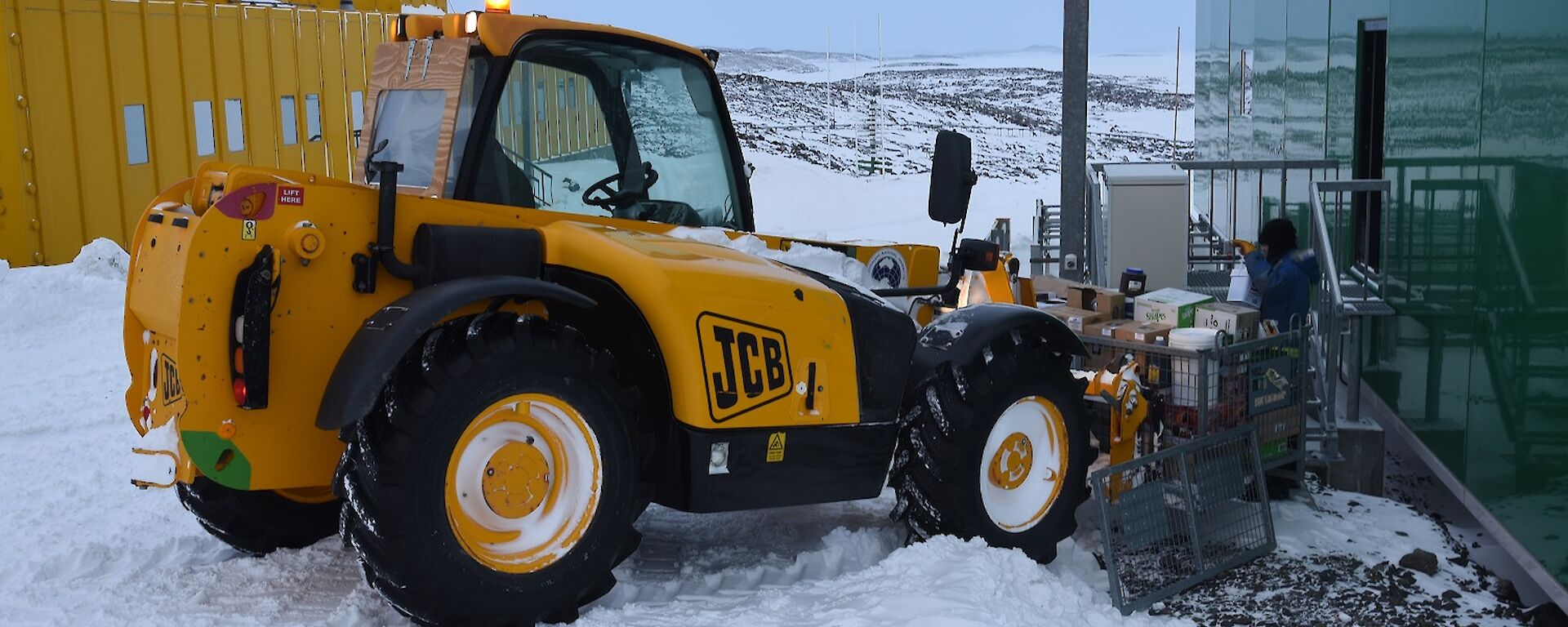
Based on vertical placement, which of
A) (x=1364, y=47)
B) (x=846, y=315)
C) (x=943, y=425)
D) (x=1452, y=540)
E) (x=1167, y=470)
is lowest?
(x=1452, y=540)

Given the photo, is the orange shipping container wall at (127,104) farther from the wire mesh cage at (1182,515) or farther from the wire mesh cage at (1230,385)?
the wire mesh cage at (1182,515)

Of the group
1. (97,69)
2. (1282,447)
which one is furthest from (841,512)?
(97,69)

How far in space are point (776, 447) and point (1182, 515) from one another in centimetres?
222

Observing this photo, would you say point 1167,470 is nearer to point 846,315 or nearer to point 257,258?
point 846,315

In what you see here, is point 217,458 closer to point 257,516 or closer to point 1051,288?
point 257,516

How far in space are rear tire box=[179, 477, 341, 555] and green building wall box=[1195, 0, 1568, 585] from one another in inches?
207

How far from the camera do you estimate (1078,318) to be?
26.5 feet

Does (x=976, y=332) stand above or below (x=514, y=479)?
above

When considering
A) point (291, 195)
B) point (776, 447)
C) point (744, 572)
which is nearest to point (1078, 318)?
point (744, 572)

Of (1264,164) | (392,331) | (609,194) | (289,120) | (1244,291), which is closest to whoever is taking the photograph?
(392,331)

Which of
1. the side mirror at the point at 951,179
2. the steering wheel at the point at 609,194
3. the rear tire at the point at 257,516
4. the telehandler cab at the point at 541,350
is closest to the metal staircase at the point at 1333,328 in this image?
the telehandler cab at the point at 541,350

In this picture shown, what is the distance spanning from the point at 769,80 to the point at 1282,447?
7049 centimetres

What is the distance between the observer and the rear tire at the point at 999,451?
610cm

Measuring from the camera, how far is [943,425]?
6074 millimetres
